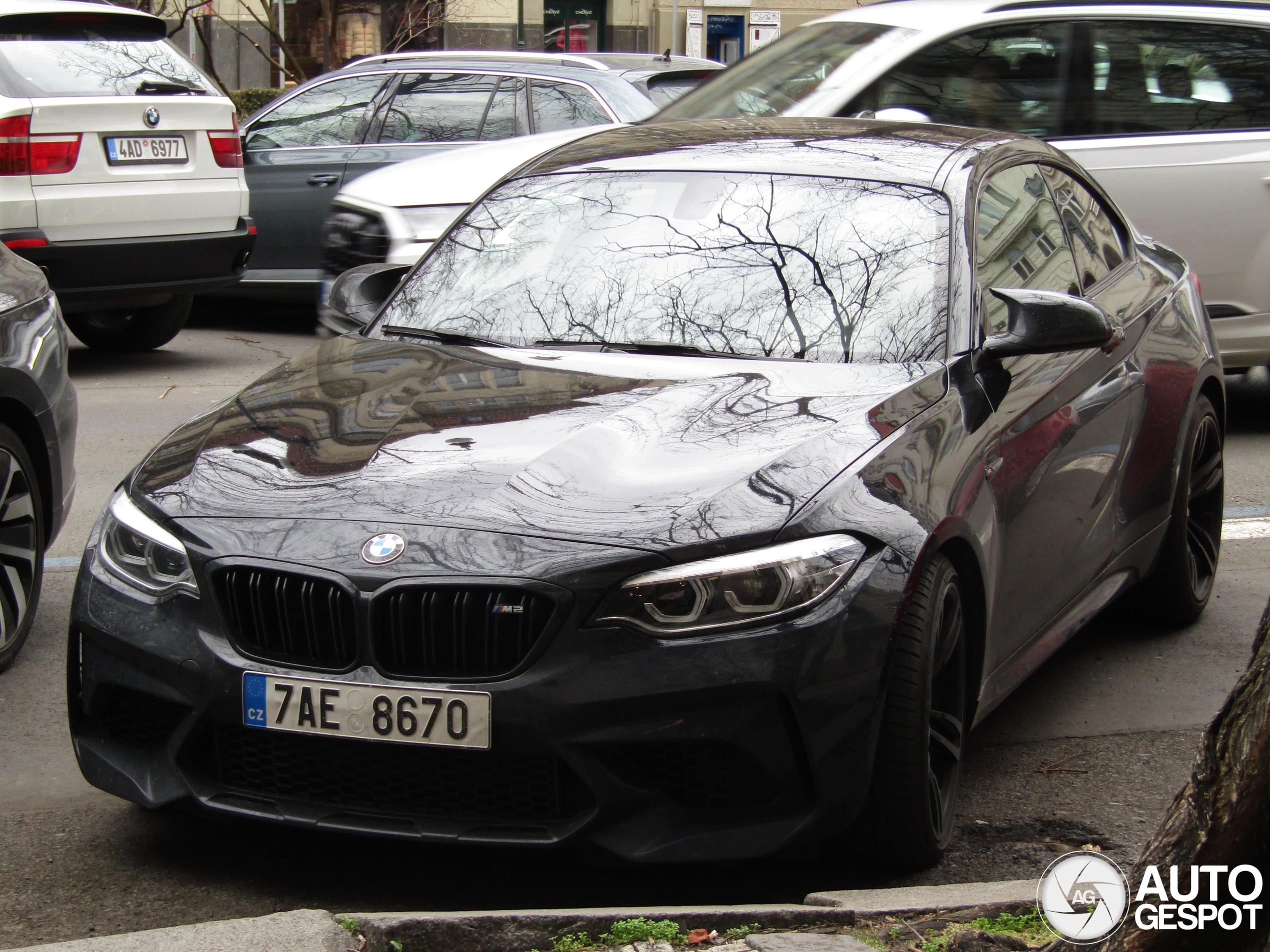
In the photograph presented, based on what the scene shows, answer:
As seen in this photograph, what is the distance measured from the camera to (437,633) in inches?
123

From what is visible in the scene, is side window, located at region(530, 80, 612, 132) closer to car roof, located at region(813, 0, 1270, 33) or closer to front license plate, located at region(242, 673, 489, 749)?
car roof, located at region(813, 0, 1270, 33)

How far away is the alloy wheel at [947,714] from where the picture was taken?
3486 millimetres

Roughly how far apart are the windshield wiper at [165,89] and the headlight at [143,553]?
6226mm

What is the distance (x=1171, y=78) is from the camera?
792 cm

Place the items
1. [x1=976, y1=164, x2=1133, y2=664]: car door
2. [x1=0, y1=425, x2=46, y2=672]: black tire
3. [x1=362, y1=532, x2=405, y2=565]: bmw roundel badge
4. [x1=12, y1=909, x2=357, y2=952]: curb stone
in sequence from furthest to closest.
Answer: [x1=0, y1=425, x2=46, y2=672]: black tire → [x1=976, y1=164, x2=1133, y2=664]: car door → [x1=362, y1=532, x2=405, y2=565]: bmw roundel badge → [x1=12, y1=909, x2=357, y2=952]: curb stone

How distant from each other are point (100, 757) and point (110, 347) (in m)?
7.46

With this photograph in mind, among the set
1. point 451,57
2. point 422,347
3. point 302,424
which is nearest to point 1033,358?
point 422,347

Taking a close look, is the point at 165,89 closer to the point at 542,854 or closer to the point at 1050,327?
the point at 1050,327

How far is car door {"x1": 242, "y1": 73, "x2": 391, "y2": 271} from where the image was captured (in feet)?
35.2

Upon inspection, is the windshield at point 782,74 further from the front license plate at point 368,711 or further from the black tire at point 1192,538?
the front license plate at point 368,711

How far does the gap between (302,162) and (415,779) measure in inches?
323

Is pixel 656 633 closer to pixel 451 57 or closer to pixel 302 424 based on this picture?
pixel 302 424

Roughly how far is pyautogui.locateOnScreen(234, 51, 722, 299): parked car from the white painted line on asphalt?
16.5 ft

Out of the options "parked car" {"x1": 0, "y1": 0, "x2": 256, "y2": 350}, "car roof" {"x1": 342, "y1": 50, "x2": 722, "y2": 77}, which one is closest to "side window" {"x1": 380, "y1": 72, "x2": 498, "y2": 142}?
"car roof" {"x1": 342, "y1": 50, "x2": 722, "y2": 77}
